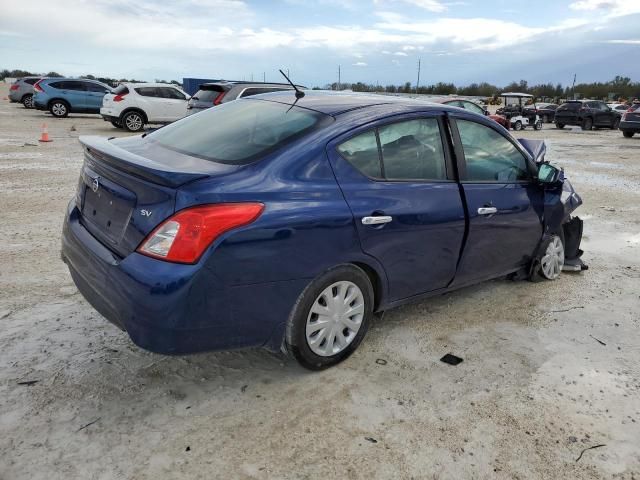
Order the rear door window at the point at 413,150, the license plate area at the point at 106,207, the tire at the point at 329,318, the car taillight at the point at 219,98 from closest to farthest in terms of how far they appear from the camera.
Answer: the license plate area at the point at 106,207 → the tire at the point at 329,318 → the rear door window at the point at 413,150 → the car taillight at the point at 219,98

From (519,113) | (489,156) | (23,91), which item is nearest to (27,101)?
(23,91)

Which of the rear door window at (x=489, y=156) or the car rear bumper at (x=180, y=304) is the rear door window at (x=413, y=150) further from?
the car rear bumper at (x=180, y=304)

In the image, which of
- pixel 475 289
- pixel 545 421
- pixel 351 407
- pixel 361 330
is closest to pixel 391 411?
pixel 351 407

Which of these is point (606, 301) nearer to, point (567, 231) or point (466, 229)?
point (567, 231)

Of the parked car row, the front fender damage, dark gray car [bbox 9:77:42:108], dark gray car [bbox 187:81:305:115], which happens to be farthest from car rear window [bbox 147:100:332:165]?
dark gray car [bbox 9:77:42:108]

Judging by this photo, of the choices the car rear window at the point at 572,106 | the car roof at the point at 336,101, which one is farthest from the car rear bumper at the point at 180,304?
the car rear window at the point at 572,106

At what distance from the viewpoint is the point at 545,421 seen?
281cm

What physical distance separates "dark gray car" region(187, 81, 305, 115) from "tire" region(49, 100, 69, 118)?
11.1 m

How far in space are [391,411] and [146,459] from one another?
4.04 feet

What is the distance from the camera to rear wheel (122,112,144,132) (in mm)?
16984

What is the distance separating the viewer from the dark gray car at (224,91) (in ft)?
41.4

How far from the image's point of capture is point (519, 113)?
25.9 metres

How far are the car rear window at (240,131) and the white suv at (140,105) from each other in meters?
14.4

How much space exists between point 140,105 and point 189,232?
16.0 meters
